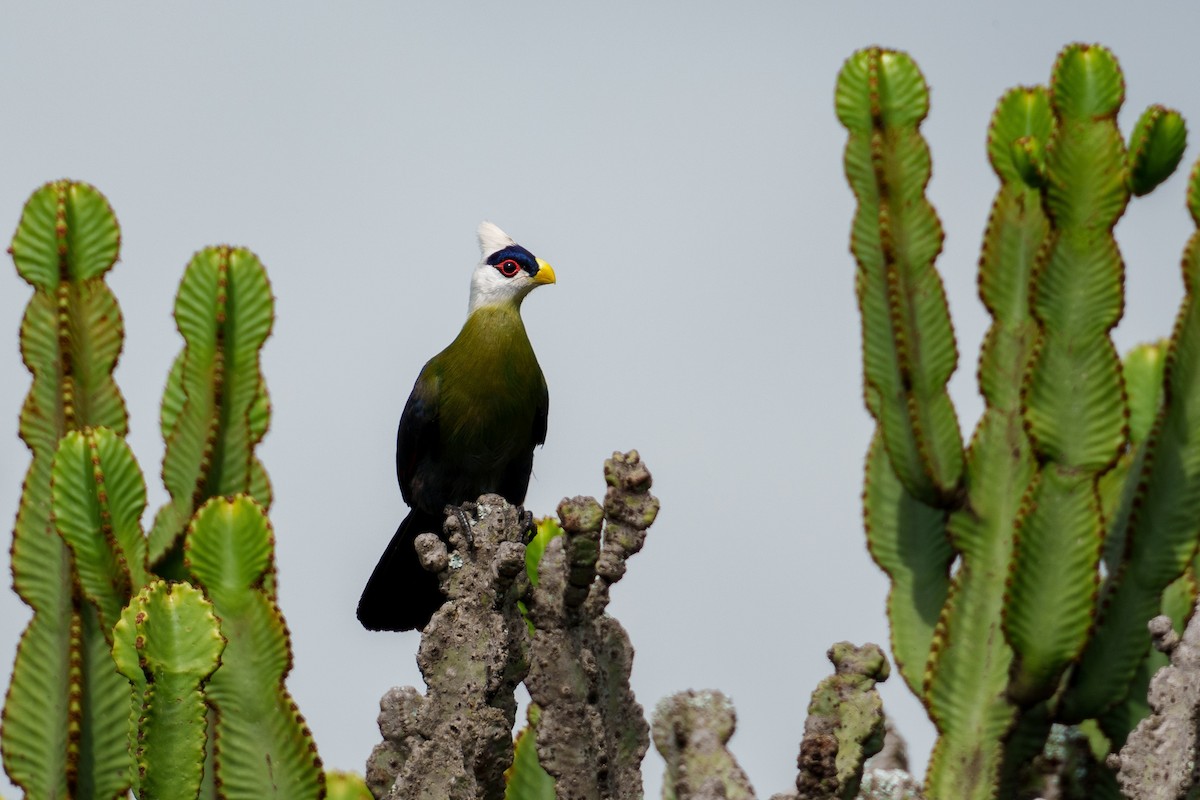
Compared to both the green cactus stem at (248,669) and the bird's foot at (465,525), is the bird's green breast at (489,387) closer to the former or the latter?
the bird's foot at (465,525)

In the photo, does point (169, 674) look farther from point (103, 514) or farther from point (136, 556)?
point (136, 556)

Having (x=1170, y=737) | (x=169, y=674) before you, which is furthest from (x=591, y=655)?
(x=1170, y=737)

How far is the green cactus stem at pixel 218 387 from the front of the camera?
6477mm

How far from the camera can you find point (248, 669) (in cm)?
552

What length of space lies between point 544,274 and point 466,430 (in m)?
0.80

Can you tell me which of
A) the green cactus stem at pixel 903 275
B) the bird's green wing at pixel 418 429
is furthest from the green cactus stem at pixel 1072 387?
the bird's green wing at pixel 418 429

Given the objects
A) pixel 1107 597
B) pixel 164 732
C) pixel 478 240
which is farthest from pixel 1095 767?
pixel 164 732

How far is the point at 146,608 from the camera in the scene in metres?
4.98

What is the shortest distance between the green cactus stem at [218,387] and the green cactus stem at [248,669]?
3.26ft

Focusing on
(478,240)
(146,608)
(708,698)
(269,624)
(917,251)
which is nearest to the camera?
(146,608)

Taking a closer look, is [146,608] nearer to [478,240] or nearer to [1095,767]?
[478,240]

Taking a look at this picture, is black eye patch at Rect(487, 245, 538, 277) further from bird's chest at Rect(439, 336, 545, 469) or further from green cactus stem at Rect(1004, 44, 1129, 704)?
green cactus stem at Rect(1004, 44, 1129, 704)

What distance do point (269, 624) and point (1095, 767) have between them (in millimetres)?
3878

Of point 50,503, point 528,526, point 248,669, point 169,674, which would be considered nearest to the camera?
point 169,674
